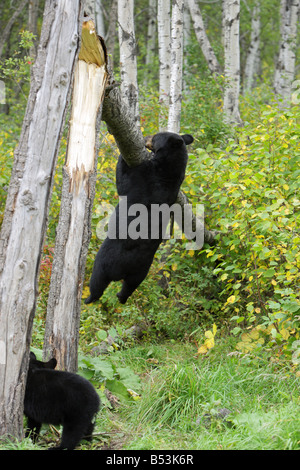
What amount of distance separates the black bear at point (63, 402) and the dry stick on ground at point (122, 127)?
85.7 inches

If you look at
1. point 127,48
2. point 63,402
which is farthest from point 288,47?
point 63,402

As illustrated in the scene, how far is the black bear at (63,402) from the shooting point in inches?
152

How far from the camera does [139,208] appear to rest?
5.14m

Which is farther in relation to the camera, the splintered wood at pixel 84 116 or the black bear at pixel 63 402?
the splintered wood at pixel 84 116

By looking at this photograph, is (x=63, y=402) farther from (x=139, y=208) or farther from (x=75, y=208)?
(x=139, y=208)

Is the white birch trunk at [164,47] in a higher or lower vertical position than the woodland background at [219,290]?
higher

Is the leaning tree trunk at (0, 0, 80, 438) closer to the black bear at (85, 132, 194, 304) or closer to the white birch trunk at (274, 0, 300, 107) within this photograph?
the black bear at (85, 132, 194, 304)

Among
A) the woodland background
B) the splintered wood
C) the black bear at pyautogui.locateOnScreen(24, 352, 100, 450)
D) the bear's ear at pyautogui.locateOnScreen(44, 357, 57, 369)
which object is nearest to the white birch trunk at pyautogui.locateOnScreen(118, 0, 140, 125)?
the woodland background

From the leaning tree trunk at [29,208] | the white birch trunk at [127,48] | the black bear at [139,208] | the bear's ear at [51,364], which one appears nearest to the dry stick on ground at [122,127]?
the black bear at [139,208]

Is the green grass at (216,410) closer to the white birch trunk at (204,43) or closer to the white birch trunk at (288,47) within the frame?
the white birch trunk at (204,43)

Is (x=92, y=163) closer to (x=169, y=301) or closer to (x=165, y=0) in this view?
(x=169, y=301)

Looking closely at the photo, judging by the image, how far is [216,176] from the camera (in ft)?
22.2

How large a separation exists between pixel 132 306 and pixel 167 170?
2800 mm

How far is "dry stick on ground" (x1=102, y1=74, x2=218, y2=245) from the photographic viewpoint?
4.77 m
